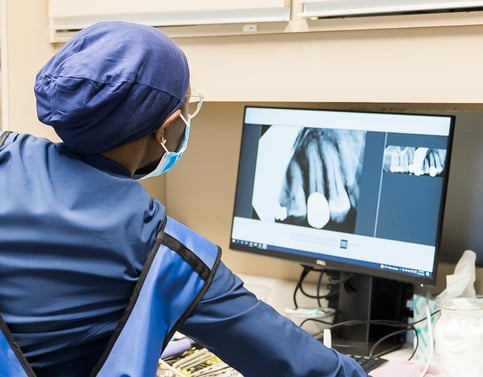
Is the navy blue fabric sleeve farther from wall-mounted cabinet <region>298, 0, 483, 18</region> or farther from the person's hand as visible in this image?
wall-mounted cabinet <region>298, 0, 483, 18</region>

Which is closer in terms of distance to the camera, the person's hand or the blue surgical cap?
the blue surgical cap

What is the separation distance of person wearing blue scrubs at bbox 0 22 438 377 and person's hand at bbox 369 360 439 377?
33cm

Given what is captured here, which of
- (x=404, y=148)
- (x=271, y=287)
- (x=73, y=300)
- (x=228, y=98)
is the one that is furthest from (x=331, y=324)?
(x=73, y=300)

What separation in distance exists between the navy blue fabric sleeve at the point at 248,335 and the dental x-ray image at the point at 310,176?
0.49m

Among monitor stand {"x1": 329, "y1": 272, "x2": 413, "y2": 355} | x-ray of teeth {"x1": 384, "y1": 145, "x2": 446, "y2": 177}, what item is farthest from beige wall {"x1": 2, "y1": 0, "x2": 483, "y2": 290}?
A: monitor stand {"x1": 329, "y1": 272, "x2": 413, "y2": 355}

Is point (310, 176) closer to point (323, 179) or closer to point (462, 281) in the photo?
point (323, 179)

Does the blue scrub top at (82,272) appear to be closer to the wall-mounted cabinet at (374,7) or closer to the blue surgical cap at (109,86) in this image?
the blue surgical cap at (109,86)

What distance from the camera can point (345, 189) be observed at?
1289 millimetres

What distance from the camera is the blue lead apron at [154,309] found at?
0.76 metres

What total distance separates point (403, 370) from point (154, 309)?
0.54 meters

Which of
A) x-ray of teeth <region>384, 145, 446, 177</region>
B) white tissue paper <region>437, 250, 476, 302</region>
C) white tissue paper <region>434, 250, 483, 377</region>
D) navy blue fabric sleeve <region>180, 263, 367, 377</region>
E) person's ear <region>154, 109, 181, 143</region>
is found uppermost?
person's ear <region>154, 109, 181, 143</region>

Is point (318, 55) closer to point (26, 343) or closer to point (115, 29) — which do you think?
point (115, 29)

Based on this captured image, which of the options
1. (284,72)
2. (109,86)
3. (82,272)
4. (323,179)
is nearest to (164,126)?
(109,86)

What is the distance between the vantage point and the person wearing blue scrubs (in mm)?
748
